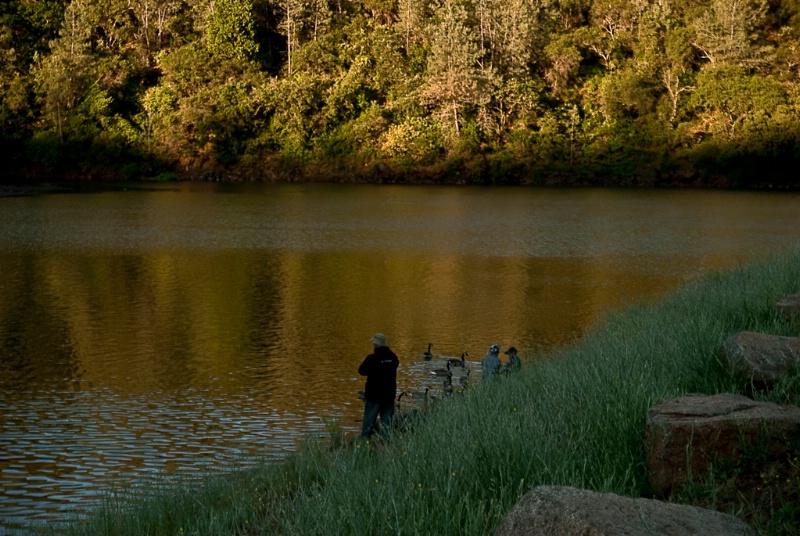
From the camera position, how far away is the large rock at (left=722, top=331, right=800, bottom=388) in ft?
31.2

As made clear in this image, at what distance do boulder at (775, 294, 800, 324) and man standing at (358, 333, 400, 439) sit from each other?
543cm

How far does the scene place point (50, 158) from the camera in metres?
91.0

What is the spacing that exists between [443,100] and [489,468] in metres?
85.4

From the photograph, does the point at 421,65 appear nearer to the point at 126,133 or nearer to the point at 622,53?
the point at 622,53

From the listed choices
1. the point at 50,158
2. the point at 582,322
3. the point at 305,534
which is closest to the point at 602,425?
the point at 305,534

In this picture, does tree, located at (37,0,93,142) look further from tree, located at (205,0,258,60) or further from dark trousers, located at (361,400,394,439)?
dark trousers, located at (361,400,394,439)

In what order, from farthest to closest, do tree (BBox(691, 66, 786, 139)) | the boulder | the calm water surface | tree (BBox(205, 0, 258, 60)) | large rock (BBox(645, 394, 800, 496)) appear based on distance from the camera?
tree (BBox(205, 0, 258, 60)) < tree (BBox(691, 66, 786, 139)) < the calm water surface < the boulder < large rock (BBox(645, 394, 800, 496))

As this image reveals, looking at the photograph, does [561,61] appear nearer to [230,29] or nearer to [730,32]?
[730,32]

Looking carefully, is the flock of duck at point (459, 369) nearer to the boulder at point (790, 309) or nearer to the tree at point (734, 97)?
the boulder at point (790, 309)

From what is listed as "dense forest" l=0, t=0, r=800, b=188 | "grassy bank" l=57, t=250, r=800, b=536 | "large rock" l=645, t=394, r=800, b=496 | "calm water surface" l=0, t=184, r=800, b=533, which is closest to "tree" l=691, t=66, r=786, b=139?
"dense forest" l=0, t=0, r=800, b=188

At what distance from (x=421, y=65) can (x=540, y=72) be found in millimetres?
11524

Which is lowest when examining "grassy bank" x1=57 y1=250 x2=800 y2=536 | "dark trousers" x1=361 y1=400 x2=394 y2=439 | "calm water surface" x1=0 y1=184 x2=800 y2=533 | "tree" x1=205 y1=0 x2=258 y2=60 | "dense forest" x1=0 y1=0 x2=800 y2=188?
"calm water surface" x1=0 y1=184 x2=800 y2=533

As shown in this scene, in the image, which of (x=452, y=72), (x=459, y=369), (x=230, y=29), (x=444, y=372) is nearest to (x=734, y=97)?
(x=452, y=72)

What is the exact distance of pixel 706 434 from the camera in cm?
774
